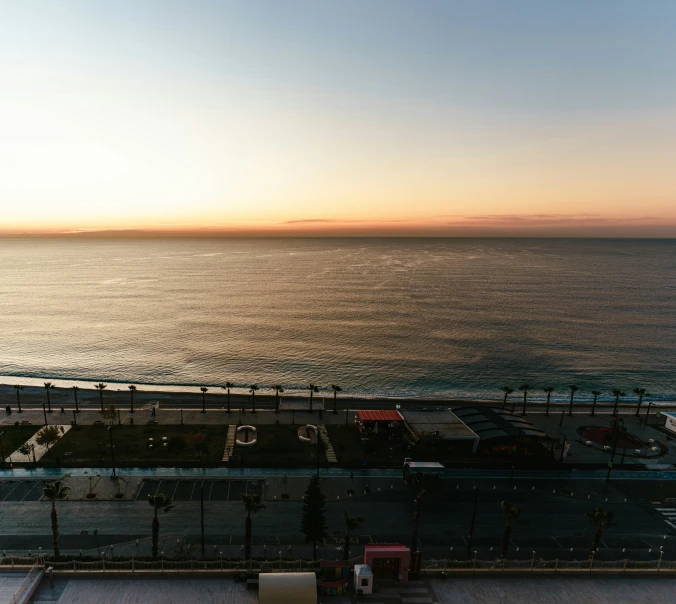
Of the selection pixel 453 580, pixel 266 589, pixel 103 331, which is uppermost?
pixel 266 589

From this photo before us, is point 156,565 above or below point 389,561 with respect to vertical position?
below

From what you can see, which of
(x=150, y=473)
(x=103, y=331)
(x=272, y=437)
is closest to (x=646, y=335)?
(x=272, y=437)

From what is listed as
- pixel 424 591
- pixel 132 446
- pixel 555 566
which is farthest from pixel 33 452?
pixel 555 566

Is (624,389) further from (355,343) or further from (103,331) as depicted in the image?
(103,331)

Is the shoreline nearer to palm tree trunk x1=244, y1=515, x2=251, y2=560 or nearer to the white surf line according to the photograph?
the white surf line

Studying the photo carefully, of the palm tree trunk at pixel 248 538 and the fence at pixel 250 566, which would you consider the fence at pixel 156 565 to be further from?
the palm tree trunk at pixel 248 538

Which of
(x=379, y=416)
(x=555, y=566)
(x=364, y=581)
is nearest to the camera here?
(x=364, y=581)

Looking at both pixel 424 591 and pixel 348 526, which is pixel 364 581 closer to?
pixel 424 591

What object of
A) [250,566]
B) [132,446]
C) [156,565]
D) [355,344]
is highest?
[250,566]
